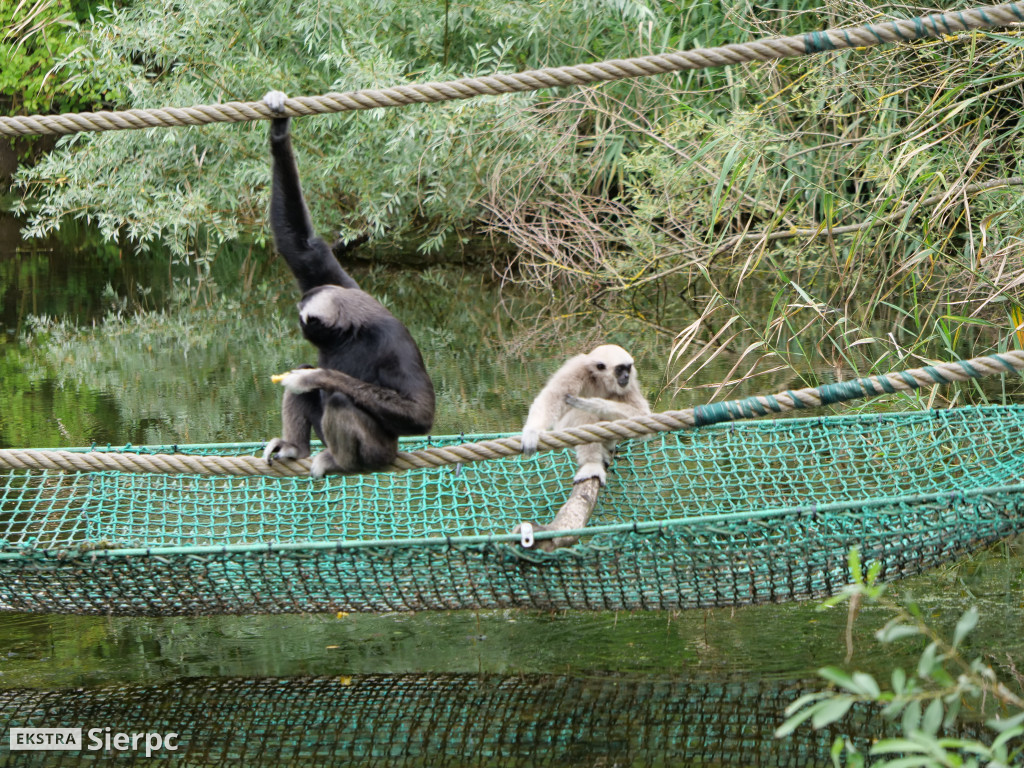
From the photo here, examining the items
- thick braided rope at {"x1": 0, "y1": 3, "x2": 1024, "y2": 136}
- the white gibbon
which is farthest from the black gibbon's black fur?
the white gibbon

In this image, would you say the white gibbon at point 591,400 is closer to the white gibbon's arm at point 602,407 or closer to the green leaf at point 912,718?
the white gibbon's arm at point 602,407

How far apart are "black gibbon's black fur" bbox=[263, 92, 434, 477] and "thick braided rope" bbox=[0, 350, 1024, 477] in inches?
8.3

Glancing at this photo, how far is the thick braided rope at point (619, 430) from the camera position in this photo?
3018 millimetres

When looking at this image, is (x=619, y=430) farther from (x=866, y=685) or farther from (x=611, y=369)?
(x=611, y=369)

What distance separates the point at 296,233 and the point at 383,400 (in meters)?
0.72

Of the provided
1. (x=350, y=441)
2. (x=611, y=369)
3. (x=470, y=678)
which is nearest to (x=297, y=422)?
(x=350, y=441)

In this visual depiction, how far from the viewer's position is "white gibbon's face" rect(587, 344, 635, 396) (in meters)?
5.14

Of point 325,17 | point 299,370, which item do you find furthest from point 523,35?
point 299,370

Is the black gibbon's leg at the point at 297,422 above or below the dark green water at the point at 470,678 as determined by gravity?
above

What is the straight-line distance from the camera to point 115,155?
1158 centimetres

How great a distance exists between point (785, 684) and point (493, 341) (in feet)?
21.3

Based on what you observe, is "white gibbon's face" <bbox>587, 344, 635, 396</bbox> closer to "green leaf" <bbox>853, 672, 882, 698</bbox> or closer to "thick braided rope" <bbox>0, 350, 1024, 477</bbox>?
"thick braided rope" <bbox>0, 350, 1024, 477</bbox>

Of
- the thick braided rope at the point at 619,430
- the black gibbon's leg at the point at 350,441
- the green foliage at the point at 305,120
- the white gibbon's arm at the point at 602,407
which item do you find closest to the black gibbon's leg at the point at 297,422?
the black gibbon's leg at the point at 350,441

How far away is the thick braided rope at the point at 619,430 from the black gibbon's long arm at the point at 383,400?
196 millimetres
